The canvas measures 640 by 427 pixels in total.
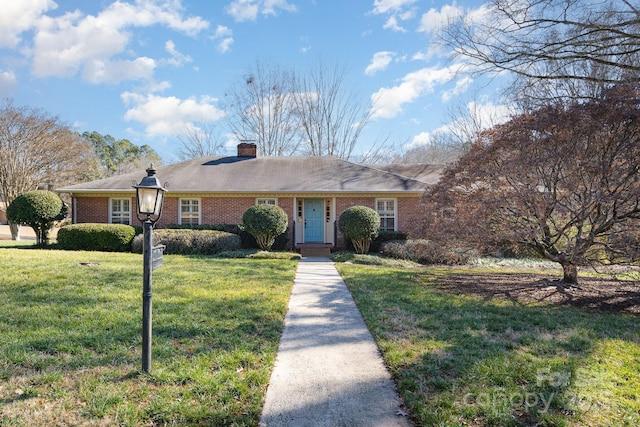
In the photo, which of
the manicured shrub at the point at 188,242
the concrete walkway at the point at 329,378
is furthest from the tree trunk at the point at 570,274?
the manicured shrub at the point at 188,242

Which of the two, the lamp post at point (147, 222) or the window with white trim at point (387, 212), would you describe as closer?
the lamp post at point (147, 222)

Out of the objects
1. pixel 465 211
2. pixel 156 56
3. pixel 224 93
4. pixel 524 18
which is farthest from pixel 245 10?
pixel 224 93

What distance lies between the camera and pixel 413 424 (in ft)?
8.03

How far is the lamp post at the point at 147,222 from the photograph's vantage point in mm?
2936

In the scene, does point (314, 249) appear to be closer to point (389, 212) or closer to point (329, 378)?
point (389, 212)

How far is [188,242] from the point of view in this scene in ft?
40.2

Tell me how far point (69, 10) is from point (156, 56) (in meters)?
4.22

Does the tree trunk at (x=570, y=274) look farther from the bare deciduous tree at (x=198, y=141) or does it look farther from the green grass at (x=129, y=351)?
the bare deciduous tree at (x=198, y=141)

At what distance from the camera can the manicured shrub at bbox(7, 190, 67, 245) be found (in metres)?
13.6

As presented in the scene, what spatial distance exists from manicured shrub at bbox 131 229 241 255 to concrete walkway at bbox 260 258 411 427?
7.90 meters

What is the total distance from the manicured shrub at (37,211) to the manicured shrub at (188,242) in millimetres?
4446

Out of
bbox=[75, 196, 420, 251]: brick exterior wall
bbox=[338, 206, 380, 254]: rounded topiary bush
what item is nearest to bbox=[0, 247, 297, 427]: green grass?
bbox=[338, 206, 380, 254]: rounded topiary bush

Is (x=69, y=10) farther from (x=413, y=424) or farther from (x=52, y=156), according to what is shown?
(x=52, y=156)

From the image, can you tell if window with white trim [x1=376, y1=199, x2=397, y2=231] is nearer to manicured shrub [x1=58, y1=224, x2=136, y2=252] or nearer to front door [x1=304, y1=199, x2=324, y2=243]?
front door [x1=304, y1=199, x2=324, y2=243]
